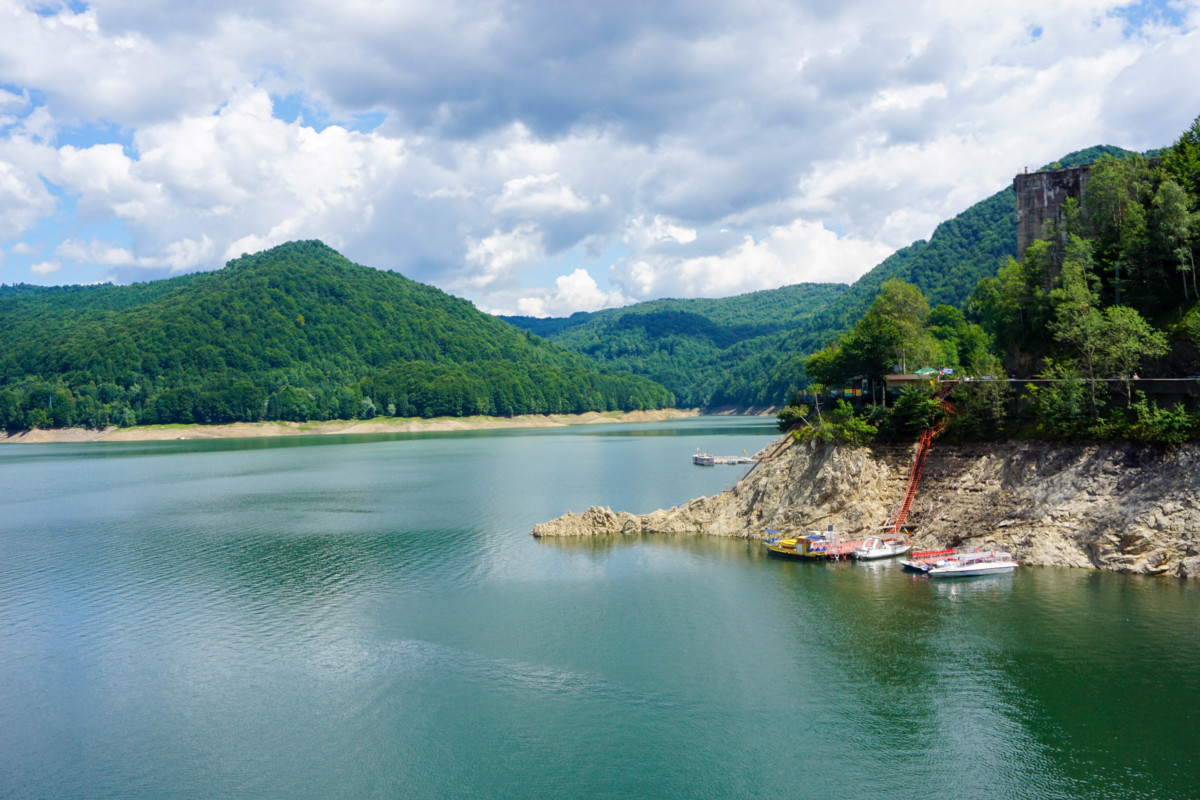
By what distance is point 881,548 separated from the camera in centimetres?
5062

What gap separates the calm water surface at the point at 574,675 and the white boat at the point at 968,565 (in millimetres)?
1093

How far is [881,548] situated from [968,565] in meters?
6.16

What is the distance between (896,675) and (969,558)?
17.0 meters

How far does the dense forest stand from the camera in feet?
160

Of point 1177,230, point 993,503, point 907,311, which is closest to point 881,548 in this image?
point 993,503

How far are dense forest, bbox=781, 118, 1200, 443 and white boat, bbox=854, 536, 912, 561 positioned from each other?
8.55 m

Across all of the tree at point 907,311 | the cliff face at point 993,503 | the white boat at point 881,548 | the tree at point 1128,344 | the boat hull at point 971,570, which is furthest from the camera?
the tree at point 907,311

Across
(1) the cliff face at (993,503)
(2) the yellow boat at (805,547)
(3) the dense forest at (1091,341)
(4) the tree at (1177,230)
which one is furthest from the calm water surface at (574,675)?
(4) the tree at (1177,230)

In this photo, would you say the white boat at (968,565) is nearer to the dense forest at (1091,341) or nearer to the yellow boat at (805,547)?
the yellow boat at (805,547)

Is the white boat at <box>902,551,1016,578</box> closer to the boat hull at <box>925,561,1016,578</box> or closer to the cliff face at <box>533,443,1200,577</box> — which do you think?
the boat hull at <box>925,561,1016,578</box>

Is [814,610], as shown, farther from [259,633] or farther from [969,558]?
[259,633]

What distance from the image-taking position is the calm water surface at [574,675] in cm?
2531

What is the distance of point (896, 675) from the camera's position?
3188 centimetres

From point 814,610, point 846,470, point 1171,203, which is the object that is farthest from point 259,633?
point 1171,203
